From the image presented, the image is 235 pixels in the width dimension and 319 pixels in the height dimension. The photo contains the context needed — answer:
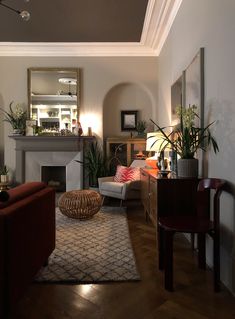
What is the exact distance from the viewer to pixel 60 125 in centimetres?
560

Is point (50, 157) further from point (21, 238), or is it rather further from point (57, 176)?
point (21, 238)

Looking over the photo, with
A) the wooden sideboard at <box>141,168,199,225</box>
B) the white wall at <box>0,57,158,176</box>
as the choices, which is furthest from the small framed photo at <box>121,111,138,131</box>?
the wooden sideboard at <box>141,168,199,225</box>

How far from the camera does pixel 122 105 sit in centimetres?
584

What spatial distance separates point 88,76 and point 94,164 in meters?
1.82

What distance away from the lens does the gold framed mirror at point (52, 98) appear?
5559mm

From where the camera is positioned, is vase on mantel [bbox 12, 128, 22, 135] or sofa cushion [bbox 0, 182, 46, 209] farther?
vase on mantel [bbox 12, 128, 22, 135]

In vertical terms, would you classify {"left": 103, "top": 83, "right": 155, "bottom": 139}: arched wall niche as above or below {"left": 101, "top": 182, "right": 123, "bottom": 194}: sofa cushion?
above

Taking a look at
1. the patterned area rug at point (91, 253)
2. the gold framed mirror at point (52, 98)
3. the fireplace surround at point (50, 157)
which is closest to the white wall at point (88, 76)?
the gold framed mirror at point (52, 98)

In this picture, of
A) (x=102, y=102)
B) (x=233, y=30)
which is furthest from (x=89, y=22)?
(x=233, y=30)

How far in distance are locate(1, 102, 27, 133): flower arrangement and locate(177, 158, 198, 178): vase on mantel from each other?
154 inches

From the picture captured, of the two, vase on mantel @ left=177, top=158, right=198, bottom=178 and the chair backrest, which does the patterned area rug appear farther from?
vase on mantel @ left=177, top=158, right=198, bottom=178

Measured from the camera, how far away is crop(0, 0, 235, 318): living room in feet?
6.60

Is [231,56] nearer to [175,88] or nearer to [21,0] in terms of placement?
[175,88]

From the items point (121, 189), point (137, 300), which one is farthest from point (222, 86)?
point (121, 189)
